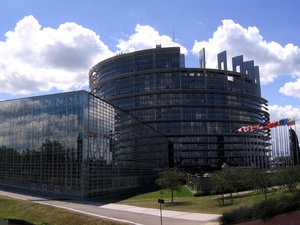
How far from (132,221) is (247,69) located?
128186mm

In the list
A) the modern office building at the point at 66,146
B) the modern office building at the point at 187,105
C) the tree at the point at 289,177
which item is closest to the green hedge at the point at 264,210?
the tree at the point at 289,177

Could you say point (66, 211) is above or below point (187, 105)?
below

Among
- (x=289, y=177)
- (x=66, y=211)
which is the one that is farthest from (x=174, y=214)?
(x=289, y=177)

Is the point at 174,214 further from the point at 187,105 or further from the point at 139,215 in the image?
the point at 187,105

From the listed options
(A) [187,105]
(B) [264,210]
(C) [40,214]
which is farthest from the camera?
(A) [187,105]

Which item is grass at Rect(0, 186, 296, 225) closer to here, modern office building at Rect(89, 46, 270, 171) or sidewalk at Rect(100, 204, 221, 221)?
sidewalk at Rect(100, 204, 221, 221)

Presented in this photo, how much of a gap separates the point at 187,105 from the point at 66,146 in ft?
272

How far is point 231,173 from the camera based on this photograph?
41.6 meters

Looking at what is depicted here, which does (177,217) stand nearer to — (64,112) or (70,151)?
(70,151)

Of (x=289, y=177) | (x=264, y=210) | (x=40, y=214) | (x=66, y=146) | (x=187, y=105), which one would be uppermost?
(x=187, y=105)

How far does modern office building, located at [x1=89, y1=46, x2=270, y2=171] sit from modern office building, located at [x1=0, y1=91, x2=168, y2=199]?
2465 inches

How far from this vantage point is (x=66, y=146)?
48.8 m

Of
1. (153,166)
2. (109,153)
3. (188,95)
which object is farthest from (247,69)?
(109,153)

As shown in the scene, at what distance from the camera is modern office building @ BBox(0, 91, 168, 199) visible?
4791 cm
